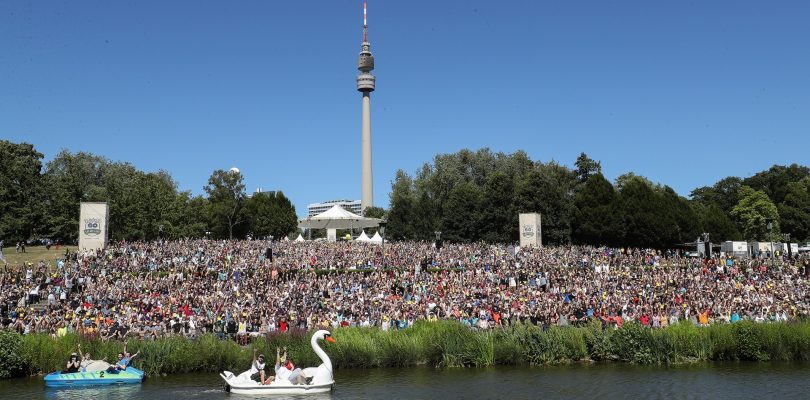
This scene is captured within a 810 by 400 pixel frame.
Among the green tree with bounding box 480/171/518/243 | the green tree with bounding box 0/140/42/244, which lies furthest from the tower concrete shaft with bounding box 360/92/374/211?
the green tree with bounding box 0/140/42/244

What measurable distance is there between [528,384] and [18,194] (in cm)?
6716

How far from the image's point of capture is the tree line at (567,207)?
7931cm

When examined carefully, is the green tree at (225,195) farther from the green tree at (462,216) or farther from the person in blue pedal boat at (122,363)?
the person in blue pedal boat at (122,363)

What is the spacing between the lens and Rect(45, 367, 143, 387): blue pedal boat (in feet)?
86.4

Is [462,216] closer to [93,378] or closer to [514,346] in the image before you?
[514,346]

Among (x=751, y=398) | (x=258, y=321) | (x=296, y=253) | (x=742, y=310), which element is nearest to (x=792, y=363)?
(x=742, y=310)

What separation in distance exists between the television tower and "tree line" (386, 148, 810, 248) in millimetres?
27381

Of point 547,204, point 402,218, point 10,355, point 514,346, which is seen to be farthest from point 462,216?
point 10,355

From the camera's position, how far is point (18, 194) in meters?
74.4

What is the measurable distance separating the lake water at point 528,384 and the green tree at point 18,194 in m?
50.7

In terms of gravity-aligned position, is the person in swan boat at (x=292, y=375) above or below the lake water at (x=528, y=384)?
above

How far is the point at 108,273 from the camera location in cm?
4262

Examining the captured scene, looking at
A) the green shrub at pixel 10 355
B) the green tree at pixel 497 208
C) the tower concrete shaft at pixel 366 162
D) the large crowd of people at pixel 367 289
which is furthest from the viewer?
the tower concrete shaft at pixel 366 162

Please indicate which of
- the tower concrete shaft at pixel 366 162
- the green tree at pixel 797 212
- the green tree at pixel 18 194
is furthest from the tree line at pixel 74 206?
the green tree at pixel 797 212
